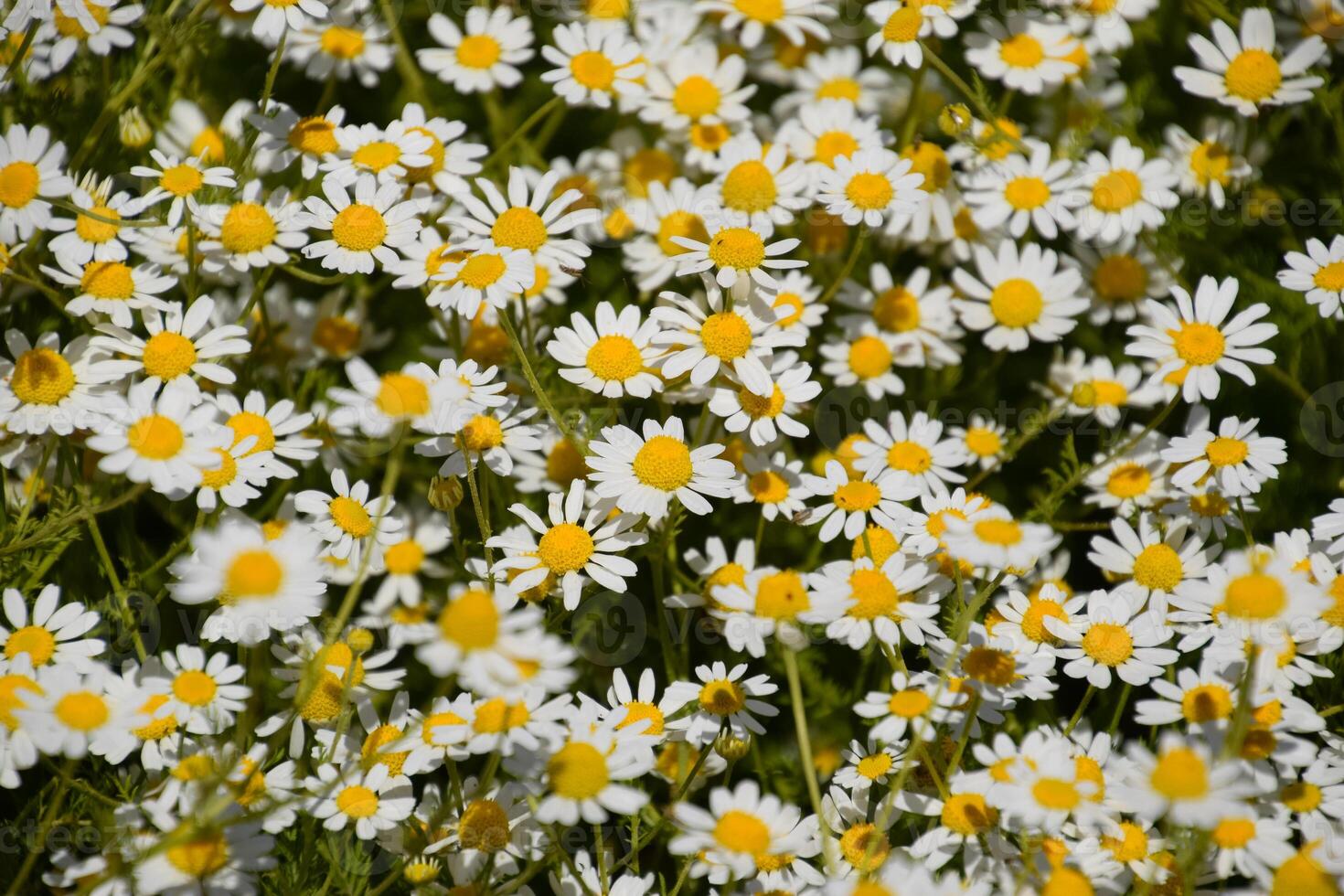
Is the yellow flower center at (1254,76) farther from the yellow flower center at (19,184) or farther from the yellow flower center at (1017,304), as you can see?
the yellow flower center at (19,184)

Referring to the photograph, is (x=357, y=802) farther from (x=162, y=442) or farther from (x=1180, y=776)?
(x=1180, y=776)

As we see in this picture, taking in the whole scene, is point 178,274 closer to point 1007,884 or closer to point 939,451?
point 939,451

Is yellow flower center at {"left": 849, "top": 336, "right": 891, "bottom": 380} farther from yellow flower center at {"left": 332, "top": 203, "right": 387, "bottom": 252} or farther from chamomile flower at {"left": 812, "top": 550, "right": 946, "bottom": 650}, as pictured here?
yellow flower center at {"left": 332, "top": 203, "right": 387, "bottom": 252}

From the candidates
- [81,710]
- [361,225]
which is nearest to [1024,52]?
[361,225]

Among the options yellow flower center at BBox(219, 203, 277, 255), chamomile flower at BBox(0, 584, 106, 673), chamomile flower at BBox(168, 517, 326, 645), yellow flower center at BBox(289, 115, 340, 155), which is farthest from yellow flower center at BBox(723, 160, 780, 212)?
chamomile flower at BBox(0, 584, 106, 673)

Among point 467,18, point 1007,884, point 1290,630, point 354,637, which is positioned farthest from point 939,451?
point 467,18

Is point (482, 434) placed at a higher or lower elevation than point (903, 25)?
lower

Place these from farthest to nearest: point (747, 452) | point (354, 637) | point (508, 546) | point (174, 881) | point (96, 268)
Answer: point (747, 452)
point (96, 268)
point (508, 546)
point (354, 637)
point (174, 881)
